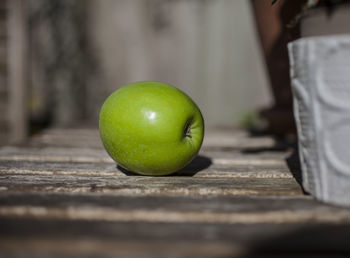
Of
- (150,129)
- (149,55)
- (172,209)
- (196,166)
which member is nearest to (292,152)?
(196,166)

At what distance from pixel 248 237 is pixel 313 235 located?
0.10m

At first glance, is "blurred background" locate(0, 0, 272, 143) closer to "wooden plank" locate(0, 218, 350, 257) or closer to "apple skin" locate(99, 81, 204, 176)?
"apple skin" locate(99, 81, 204, 176)

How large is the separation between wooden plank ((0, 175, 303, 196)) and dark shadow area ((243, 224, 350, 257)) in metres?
0.21

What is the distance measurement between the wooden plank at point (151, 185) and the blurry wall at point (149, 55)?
92.9 inches

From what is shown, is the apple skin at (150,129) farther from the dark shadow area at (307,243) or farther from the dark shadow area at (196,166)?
the dark shadow area at (307,243)

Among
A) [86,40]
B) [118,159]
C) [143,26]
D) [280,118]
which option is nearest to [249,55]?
[143,26]

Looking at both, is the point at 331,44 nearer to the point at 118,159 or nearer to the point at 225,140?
the point at 118,159

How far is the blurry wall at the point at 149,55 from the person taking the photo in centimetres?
325

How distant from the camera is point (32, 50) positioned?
3.25 meters

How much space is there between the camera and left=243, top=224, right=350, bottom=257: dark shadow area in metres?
0.55

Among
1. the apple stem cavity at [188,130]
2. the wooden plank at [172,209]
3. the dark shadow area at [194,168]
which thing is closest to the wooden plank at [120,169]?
the dark shadow area at [194,168]

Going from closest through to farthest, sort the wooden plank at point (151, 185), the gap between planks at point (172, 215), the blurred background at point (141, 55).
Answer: the gap between planks at point (172, 215) → the wooden plank at point (151, 185) → the blurred background at point (141, 55)

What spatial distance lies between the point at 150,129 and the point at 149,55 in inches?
97.0

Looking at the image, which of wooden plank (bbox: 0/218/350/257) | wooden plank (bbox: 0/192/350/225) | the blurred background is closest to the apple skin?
wooden plank (bbox: 0/192/350/225)
